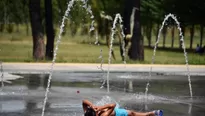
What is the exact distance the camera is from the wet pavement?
11367 mm

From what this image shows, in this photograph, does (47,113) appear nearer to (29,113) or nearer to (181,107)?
(29,113)

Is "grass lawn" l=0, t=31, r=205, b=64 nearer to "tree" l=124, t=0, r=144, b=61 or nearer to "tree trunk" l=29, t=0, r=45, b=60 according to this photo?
"tree" l=124, t=0, r=144, b=61

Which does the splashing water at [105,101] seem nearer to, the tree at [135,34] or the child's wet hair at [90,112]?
the child's wet hair at [90,112]

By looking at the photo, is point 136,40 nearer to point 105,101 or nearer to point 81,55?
point 81,55

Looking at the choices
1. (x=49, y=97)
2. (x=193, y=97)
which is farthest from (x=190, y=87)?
(x=49, y=97)

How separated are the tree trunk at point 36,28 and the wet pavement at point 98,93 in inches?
302

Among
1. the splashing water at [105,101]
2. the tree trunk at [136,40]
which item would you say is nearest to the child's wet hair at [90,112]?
the splashing water at [105,101]

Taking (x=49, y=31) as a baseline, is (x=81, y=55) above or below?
below

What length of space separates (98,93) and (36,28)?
1458cm

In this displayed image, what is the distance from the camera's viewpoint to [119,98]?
1347cm

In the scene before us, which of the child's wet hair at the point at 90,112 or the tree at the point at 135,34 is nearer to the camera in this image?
the child's wet hair at the point at 90,112

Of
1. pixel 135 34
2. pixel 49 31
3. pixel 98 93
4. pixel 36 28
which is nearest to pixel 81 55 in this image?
pixel 49 31

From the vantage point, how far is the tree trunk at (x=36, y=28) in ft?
93.1

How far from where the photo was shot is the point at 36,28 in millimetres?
28547
